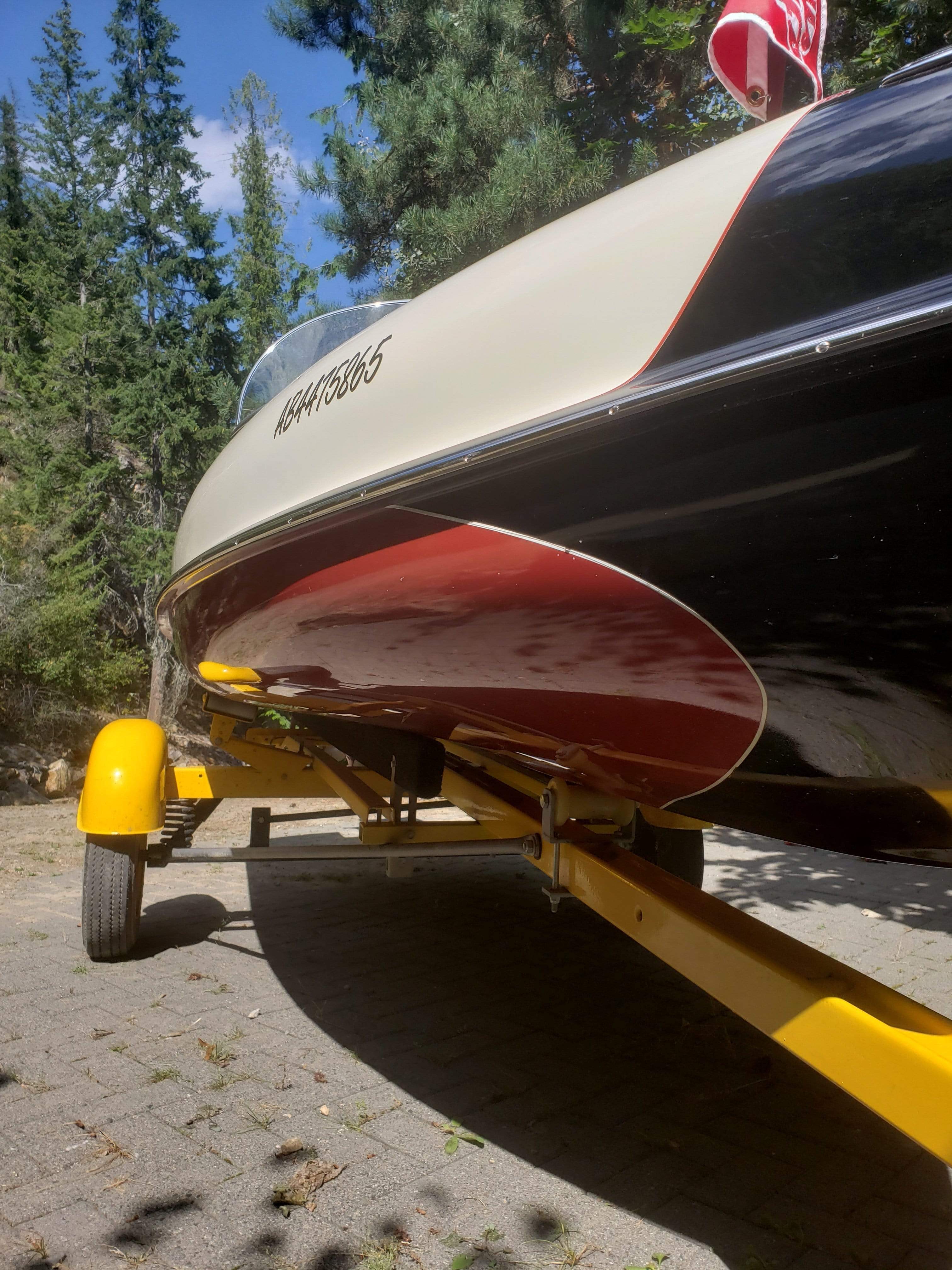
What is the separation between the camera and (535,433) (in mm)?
1364

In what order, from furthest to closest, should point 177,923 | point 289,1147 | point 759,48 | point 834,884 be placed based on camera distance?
point 834,884, point 177,923, point 289,1147, point 759,48

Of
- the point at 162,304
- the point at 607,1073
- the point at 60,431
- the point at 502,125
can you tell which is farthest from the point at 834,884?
the point at 162,304

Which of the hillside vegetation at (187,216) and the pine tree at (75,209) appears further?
the pine tree at (75,209)

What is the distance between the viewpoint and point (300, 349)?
10.7ft

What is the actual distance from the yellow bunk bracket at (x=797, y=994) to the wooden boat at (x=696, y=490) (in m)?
0.20

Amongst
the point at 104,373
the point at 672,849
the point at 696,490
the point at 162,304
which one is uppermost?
the point at 162,304

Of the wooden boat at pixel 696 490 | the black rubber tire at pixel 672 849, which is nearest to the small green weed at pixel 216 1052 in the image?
the wooden boat at pixel 696 490

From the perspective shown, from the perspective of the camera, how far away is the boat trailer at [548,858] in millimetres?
1325

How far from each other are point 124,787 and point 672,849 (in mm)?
2063

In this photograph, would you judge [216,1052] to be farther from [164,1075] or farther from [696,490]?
[696,490]

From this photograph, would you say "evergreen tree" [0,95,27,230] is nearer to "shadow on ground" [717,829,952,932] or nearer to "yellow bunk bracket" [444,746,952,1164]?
"shadow on ground" [717,829,952,932]

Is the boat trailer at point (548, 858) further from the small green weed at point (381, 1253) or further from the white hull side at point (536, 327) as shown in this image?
the white hull side at point (536, 327)

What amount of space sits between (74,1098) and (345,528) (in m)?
1.57

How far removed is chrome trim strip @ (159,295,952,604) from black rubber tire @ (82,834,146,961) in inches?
70.8
